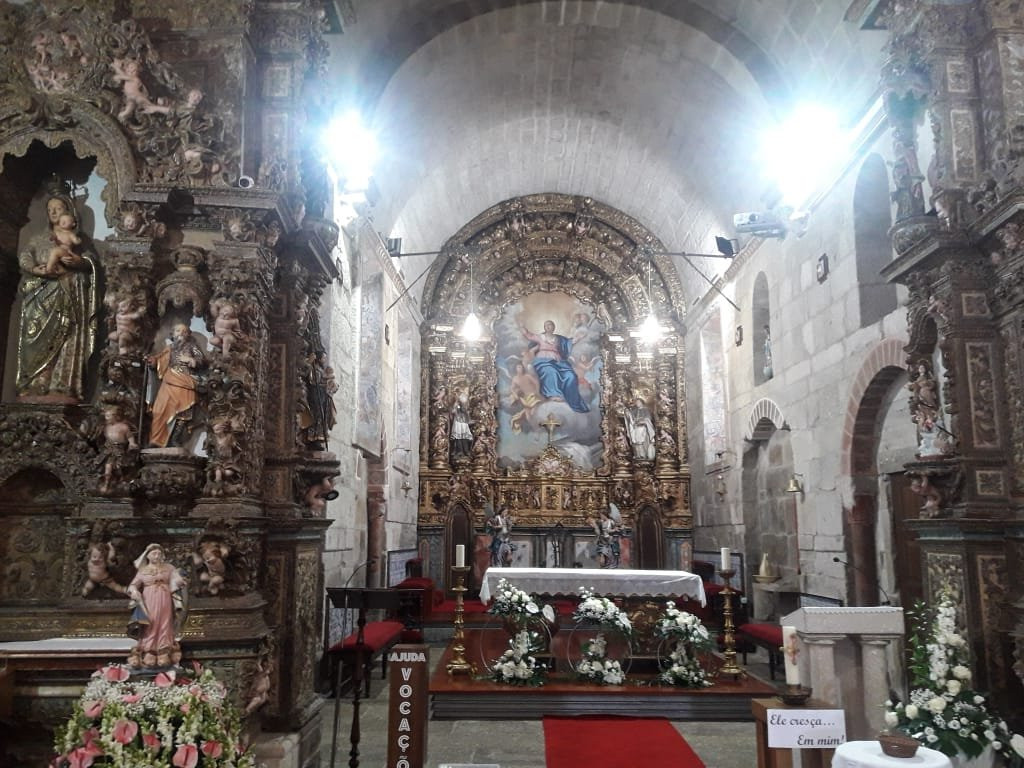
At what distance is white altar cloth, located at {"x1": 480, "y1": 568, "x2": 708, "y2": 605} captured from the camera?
875 cm

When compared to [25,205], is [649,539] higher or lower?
lower

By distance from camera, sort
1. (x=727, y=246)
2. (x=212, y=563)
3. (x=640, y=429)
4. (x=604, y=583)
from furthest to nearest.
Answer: (x=640, y=429) → (x=727, y=246) → (x=604, y=583) → (x=212, y=563)

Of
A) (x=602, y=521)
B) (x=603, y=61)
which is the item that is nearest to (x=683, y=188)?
(x=603, y=61)

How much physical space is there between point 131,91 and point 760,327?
10066 mm

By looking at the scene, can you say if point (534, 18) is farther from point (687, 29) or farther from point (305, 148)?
point (305, 148)

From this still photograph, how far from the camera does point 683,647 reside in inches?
313

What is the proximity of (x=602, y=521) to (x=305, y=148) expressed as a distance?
11.3 meters

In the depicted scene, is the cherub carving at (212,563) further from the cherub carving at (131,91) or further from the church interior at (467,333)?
the cherub carving at (131,91)

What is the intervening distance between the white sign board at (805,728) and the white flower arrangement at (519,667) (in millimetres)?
4390

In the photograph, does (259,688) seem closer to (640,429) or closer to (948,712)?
(948,712)

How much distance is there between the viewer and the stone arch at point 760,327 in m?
12.9

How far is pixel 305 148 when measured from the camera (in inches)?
255

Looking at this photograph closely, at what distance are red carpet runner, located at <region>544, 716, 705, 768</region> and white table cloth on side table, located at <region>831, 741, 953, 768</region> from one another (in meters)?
2.34

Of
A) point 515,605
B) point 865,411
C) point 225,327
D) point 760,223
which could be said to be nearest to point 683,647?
point 515,605
